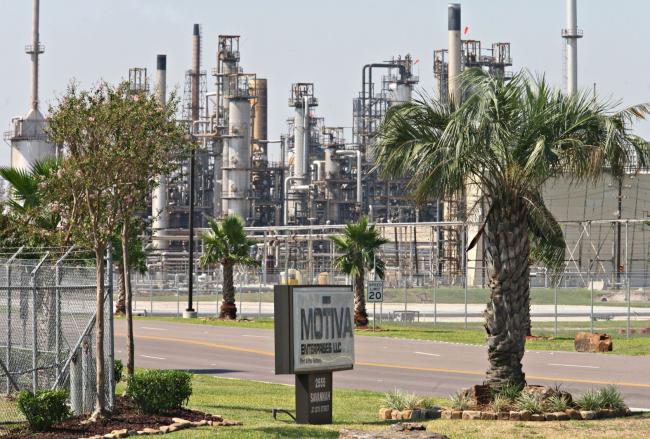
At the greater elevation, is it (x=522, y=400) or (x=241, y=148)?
(x=241, y=148)

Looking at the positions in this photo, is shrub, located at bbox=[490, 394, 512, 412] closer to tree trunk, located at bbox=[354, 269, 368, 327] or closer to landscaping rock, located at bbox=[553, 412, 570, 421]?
landscaping rock, located at bbox=[553, 412, 570, 421]

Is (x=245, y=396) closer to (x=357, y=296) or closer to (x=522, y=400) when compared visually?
(x=522, y=400)

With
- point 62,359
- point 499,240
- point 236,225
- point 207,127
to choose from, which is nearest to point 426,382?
point 499,240

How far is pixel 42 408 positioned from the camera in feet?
54.5

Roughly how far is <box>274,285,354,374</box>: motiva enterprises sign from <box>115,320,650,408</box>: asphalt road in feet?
23.8

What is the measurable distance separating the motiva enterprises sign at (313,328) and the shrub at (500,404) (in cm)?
238

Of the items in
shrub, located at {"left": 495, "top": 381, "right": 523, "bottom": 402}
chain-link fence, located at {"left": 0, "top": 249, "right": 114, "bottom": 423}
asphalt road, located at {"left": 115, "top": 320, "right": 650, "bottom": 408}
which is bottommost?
asphalt road, located at {"left": 115, "top": 320, "right": 650, "bottom": 408}

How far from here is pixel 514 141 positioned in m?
20.3

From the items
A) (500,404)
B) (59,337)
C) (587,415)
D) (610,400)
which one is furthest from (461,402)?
(59,337)

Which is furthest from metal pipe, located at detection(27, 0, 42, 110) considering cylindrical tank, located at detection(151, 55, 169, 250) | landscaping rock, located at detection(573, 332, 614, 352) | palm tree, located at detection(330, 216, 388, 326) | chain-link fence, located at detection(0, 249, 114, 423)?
chain-link fence, located at detection(0, 249, 114, 423)

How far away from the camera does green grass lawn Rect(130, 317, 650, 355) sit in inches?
1572

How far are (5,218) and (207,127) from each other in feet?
308

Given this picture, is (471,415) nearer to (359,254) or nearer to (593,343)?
(593,343)

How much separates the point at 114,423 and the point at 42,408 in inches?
42.0
